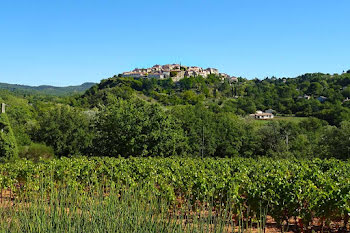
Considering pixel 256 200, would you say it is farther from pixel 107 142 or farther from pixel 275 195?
pixel 107 142

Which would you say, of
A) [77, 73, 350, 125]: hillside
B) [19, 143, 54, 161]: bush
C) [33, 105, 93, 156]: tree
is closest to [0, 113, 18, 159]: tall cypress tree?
[19, 143, 54, 161]: bush

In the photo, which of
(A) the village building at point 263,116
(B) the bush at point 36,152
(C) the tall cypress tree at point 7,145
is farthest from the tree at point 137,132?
(A) the village building at point 263,116

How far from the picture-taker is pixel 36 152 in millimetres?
26516

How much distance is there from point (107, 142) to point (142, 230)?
2205 centimetres

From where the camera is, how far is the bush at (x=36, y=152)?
25.9 meters

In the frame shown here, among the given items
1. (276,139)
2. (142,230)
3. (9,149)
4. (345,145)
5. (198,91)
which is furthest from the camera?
(198,91)

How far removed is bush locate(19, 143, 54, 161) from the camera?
1021 inches

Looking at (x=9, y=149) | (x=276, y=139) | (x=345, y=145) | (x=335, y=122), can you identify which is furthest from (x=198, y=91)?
(x=9, y=149)

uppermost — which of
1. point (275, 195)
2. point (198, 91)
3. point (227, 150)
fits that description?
point (198, 91)

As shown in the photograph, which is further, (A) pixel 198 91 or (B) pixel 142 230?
(A) pixel 198 91

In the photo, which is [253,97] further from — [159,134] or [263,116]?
[159,134]

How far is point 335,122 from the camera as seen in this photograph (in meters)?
49.8

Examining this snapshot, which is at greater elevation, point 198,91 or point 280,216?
point 198,91

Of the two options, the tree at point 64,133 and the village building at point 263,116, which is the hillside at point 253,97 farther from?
the tree at point 64,133
